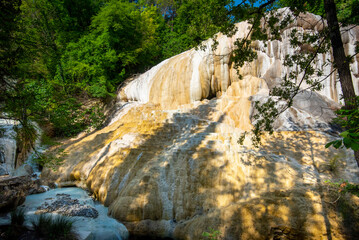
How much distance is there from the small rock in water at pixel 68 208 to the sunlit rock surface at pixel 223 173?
1.83 ft

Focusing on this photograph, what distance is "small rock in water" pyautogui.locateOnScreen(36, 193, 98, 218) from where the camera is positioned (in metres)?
5.43

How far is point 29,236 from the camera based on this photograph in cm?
390

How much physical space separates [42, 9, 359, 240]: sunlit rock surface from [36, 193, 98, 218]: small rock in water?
1.83 feet

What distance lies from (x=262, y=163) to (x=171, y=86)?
29.3ft

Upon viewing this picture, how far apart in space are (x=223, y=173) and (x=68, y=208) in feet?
14.8

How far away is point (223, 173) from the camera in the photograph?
5.72m

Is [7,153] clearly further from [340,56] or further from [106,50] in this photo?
[106,50]

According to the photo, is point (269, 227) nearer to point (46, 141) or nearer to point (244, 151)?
point (244, 151)

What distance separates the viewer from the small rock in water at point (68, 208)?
543cm

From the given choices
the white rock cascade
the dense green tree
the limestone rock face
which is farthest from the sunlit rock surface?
the dense green tree

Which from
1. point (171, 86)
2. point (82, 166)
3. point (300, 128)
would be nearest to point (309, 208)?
point (300, 128)

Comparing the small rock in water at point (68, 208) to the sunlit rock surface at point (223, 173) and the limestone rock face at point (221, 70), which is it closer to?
the sunlit rock surface at point (223, 173)

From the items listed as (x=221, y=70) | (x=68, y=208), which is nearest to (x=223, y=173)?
(x=68, y=208)

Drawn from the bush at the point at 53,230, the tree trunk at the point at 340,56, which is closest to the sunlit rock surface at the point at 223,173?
the bush at the point at 53,230
